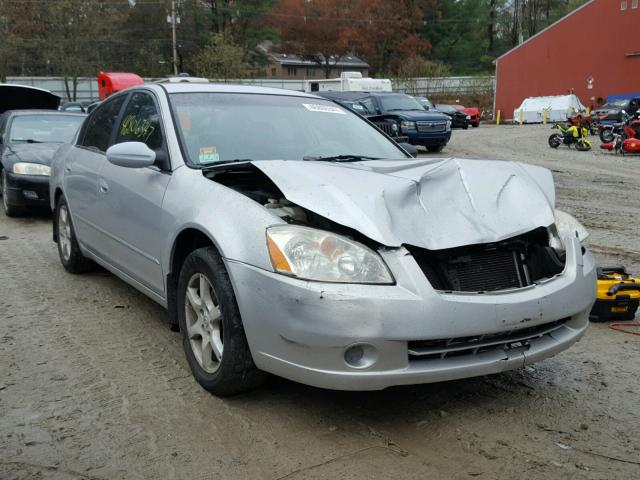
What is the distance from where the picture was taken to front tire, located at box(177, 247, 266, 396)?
3.02 meters

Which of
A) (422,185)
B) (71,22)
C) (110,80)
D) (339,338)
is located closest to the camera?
(339,338)

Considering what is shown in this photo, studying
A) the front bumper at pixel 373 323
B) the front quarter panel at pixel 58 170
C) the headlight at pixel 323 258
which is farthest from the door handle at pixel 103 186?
the headlight at pixel 323 258

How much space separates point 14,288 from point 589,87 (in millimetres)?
41105

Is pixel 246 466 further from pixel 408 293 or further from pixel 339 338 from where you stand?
pixel 408 293

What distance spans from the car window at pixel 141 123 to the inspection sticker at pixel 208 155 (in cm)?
29

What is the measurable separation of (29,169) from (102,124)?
4174 mm

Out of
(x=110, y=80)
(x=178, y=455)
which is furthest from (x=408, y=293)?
(x=110, y=80)

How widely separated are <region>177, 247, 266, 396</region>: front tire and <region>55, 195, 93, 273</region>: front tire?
2.49 meters

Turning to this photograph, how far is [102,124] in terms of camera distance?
521 cm

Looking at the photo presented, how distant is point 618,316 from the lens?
177 inches

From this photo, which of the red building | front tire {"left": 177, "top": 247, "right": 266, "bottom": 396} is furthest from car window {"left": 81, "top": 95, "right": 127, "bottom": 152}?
the red building

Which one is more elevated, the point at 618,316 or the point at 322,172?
the point at 322,172

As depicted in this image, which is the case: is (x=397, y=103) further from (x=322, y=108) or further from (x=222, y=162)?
Result: (x=222, y=162)

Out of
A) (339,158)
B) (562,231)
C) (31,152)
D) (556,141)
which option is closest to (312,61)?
(556,141)
